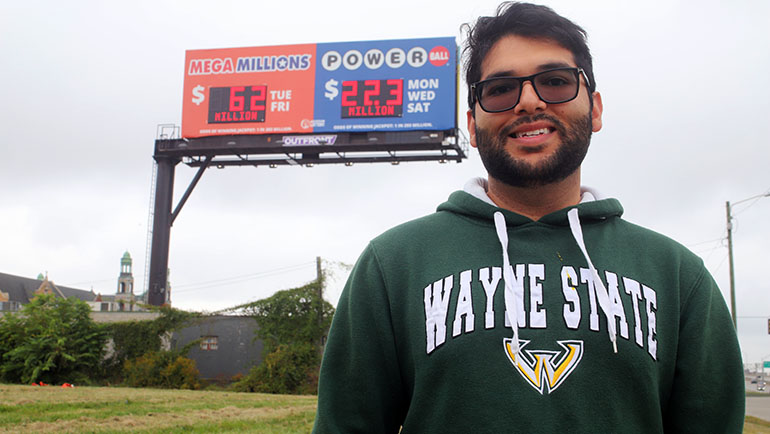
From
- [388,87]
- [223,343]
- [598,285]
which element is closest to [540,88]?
[598,285]

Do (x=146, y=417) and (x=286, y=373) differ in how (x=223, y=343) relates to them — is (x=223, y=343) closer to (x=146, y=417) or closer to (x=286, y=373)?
(x=286, y=373)

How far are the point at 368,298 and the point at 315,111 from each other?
2163cm

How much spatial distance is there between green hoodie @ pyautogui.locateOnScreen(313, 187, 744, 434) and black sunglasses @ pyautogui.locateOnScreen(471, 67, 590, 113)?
12.0 inches

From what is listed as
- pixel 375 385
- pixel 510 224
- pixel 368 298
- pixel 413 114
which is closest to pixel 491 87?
pixel 510 224

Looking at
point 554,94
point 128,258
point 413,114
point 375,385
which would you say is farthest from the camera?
point 128,258

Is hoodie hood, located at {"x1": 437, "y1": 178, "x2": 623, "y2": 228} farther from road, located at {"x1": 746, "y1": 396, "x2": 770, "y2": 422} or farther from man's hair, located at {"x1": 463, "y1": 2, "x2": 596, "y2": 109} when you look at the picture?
road, located at {"x1": 746, "y1": 396, "x2": 770, "y2": 422}

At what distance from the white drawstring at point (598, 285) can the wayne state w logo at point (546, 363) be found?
0.09 m

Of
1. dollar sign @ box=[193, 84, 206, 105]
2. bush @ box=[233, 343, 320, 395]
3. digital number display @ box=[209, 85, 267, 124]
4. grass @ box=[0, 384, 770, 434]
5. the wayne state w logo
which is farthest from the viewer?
dollar sign @ box=[193, 84, 206, 105]

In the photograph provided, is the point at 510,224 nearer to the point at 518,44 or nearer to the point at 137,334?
the point at 518,44

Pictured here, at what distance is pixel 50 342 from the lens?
22953 mm

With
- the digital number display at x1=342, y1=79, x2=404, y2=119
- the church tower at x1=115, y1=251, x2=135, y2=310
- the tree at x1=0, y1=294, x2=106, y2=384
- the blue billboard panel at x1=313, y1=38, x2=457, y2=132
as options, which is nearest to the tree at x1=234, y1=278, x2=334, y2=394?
the tree at x1=0, y1=294, x2=106, y2=384

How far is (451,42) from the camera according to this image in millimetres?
22875

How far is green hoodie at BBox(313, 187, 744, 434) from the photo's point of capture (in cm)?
163

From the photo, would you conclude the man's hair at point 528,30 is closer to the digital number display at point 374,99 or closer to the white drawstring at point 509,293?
the white drawstring at point 509,293
